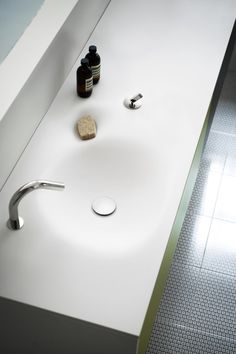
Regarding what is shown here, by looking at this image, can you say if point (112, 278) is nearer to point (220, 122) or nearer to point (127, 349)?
point (127, 349)

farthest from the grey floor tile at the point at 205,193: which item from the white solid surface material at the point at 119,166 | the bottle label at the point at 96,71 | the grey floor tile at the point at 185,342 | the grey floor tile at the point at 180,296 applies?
the bottle label at the point at 96,71

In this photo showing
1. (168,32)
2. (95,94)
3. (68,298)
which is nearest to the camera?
(68,298)

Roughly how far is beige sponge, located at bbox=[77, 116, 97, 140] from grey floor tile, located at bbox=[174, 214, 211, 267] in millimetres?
884

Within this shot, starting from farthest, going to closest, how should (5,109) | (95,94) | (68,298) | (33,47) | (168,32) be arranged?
(168,32) → (95,94) → (33,47) → (5,109) → (68,298)

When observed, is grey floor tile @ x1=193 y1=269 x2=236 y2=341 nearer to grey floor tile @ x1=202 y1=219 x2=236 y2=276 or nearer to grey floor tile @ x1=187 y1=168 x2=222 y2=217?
grey floor tile @ x1=202 y1=219 x2=236 y2=276

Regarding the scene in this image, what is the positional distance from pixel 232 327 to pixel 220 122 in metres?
1.18

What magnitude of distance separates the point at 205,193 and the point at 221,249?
312mm

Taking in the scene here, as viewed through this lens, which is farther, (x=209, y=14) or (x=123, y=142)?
(x=209, y=14)

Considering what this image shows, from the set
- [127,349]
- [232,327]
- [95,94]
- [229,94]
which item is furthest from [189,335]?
[229,94]

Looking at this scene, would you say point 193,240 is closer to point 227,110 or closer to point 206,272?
point 206,272

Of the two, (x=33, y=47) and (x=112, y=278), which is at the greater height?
(x=33, y=47)

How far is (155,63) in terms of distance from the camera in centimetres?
196

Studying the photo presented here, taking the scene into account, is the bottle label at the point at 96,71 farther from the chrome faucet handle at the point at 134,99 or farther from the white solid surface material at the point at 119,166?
the chrome faucet handle at the point at 134,99

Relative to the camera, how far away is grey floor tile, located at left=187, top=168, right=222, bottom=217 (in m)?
A: 2.53
